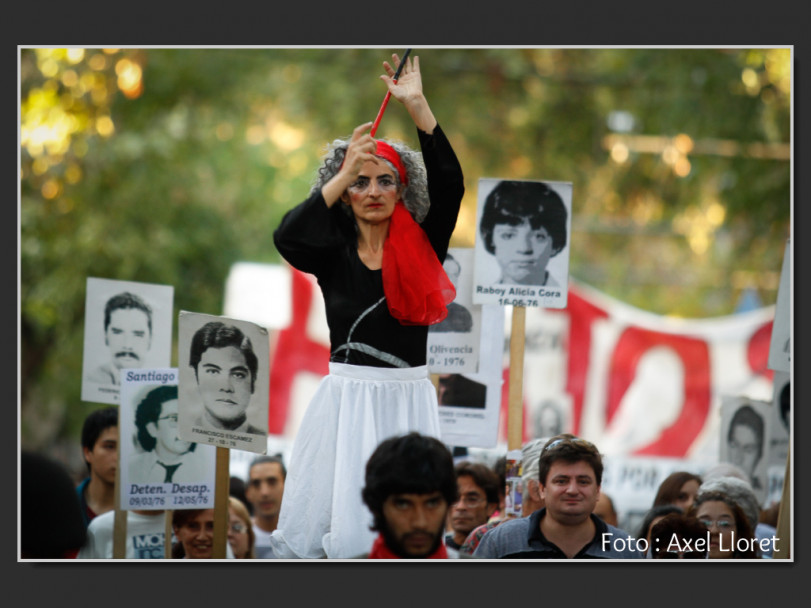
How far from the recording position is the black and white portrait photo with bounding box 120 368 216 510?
4121 millimetres

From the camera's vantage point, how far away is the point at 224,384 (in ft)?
12.6

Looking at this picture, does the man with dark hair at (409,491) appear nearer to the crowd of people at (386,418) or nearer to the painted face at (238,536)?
the crowd of people at (386,418)

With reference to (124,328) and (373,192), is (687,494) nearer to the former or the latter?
(373,192)

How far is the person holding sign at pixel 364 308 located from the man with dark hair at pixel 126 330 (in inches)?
57.8

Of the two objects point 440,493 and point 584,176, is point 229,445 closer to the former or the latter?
point 440,493

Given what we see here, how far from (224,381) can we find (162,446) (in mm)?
554

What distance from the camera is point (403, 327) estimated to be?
337 centimetres

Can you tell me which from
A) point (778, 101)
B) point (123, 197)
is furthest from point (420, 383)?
point (123, 197)

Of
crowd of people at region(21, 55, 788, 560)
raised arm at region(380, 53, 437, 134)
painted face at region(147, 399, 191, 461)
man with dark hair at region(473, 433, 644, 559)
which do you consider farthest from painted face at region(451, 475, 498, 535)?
raised arm at region(380, 53, 437, 134)

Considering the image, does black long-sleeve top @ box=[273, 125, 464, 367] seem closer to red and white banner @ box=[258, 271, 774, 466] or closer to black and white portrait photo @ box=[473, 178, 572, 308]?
black and white portrait photo @ box=[473, 178, 572, 308]

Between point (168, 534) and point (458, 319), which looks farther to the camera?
point (458, 319)

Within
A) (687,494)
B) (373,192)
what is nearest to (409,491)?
(373,192)

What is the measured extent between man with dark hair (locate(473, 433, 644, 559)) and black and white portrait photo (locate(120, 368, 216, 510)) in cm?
127

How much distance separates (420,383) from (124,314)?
5.89 feet
